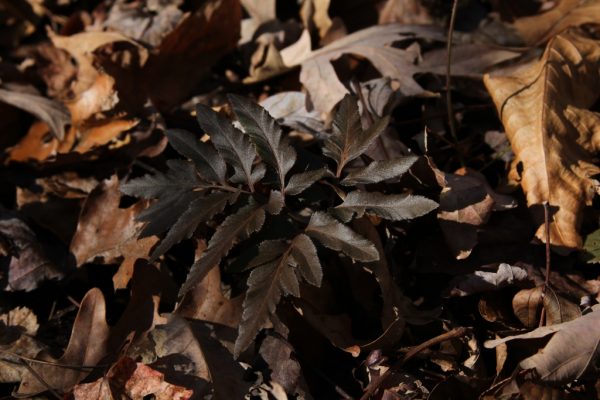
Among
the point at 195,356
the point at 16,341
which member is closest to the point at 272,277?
the point at 195,356

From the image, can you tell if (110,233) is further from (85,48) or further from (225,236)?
(85,48)

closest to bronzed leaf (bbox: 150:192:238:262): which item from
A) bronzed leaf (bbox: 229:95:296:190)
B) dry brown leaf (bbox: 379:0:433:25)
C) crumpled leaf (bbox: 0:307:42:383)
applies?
bronzed leaf (bbox: 229:95:296:190)

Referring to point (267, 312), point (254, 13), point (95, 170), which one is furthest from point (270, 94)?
point (267, 312)

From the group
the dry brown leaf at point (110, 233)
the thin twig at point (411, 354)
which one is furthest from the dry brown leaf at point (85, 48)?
the thin twig at point (411, 354)

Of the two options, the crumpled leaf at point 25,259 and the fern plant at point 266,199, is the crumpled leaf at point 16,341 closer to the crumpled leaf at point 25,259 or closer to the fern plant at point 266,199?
the crumpled leaf at point 25,259

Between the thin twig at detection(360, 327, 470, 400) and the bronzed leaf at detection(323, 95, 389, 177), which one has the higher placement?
the bronzed leaf at detection(323, 95, 389, 177)

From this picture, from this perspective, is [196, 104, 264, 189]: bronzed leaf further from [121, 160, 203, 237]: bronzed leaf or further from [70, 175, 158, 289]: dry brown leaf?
[70, 175, 158, 289]: dry brown leaf
